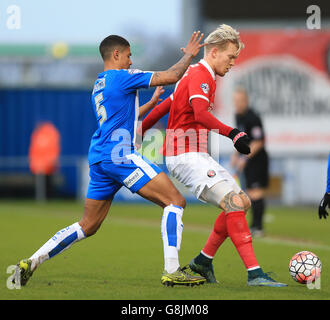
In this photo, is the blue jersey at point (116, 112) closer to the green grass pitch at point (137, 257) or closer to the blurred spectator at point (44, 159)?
the green grass pitch at point (137, 257)

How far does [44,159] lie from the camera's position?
2405 cm

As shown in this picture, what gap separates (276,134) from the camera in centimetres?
2338

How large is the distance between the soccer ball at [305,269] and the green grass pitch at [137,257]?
0.34 ft

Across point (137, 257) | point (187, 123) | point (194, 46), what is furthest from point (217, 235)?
point (137, 257)

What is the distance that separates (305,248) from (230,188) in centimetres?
398

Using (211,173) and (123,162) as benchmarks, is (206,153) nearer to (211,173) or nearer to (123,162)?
(211,173)

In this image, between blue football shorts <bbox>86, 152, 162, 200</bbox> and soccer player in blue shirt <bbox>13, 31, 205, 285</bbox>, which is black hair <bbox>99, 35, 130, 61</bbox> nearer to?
soccer player in blue shirt <bbox>13, 31, 205, 285</bbox>

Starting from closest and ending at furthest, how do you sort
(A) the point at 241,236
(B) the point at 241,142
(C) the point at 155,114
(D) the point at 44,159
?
(B) the point at 241,142, (A) the point at 241,236, (C) the point at 155,114, (D) the point at 44,159

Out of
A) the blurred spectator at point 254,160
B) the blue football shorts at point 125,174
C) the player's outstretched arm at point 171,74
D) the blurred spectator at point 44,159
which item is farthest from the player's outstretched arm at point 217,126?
the blurred spectator at point 44,159

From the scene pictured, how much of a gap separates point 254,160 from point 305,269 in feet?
21.3

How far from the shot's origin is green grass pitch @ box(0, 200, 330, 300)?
22.1 feet

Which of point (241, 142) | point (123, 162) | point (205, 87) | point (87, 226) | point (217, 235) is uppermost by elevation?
point (205, 87)

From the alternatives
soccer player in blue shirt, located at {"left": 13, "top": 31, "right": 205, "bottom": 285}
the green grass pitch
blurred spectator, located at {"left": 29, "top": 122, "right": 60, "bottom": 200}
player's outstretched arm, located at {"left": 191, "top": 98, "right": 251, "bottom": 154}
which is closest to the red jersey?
player's outstretched arm, located at {"left": 191, "top": 98, "right": 251, "bottom": 154}
